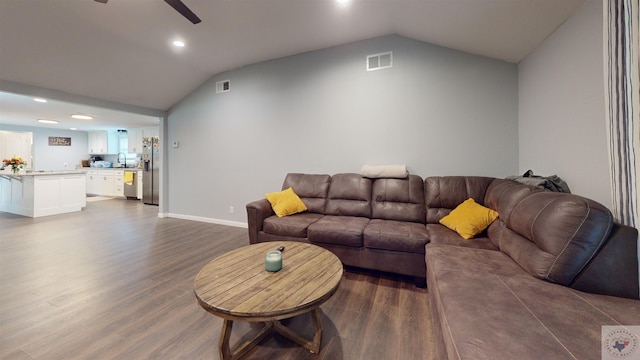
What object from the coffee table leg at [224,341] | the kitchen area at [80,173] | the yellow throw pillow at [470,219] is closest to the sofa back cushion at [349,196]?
the yellow throw pillow at [470,219]

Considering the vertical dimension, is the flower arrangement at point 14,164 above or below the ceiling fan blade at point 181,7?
below

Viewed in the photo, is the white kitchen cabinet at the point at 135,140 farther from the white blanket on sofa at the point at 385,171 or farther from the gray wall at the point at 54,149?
the white blanket on sofa at the point at 385,171

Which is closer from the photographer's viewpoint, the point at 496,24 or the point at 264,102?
the point at 496,24

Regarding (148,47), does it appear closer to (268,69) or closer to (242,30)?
(242,30)

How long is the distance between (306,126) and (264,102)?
905mm

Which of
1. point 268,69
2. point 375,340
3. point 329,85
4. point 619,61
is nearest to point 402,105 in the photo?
point 329,85

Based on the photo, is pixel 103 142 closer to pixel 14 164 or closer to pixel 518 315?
pixel 14 164

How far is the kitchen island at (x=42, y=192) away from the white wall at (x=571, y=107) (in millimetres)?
8350

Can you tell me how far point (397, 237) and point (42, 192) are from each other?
23.1ft

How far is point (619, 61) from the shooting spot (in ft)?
4.53

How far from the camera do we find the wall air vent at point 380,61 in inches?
129

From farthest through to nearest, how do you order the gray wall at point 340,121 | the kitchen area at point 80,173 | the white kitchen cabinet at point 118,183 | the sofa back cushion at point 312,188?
the white kitchen cabinet at point 118,183 < the kitchen area at point 80,173 < the sofa back cushion at point 312,188 < the gray wall at point 340,121

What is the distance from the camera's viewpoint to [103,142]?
823 cm

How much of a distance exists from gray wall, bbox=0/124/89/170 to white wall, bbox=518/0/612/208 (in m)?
12.0
